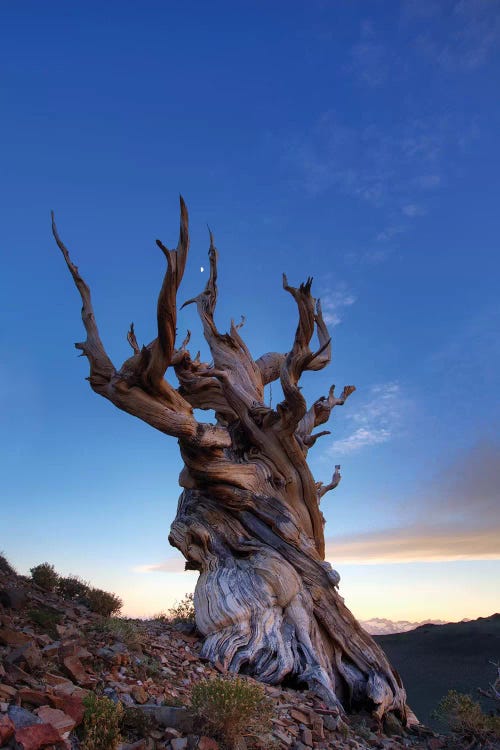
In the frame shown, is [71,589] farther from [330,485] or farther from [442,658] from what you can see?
[442,658]

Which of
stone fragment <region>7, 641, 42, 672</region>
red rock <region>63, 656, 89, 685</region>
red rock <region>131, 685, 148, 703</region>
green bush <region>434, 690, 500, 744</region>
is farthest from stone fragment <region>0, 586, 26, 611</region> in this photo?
green bush <region>434, 690, 500, 744</region>

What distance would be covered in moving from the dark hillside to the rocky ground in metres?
11.8

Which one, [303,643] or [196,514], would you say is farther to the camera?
[196,514]

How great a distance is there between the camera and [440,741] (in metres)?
8.77

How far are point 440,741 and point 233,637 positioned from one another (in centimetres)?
368

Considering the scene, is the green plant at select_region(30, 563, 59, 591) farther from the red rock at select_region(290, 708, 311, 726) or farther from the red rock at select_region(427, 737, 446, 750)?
the red rock at select_region(427, 737, 446, 750)

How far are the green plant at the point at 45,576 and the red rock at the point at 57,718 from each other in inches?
292

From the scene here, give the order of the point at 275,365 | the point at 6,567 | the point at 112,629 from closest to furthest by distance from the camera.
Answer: the point at 112,629 → the point at 6,567 → the point at 275,365

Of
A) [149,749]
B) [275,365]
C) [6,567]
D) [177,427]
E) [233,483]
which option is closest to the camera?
[149,749]

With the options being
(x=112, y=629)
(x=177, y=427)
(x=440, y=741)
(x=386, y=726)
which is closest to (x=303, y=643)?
(x=386, y=726)

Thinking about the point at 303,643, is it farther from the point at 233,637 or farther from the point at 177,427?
the point at 177,427

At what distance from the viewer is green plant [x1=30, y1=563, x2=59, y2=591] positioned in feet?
37.7

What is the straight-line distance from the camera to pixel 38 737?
397 cm

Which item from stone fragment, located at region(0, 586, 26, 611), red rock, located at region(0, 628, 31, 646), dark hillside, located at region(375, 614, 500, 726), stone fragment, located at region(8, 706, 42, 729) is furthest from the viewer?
dark hillside, located at region(375, 614, 500, 726)
